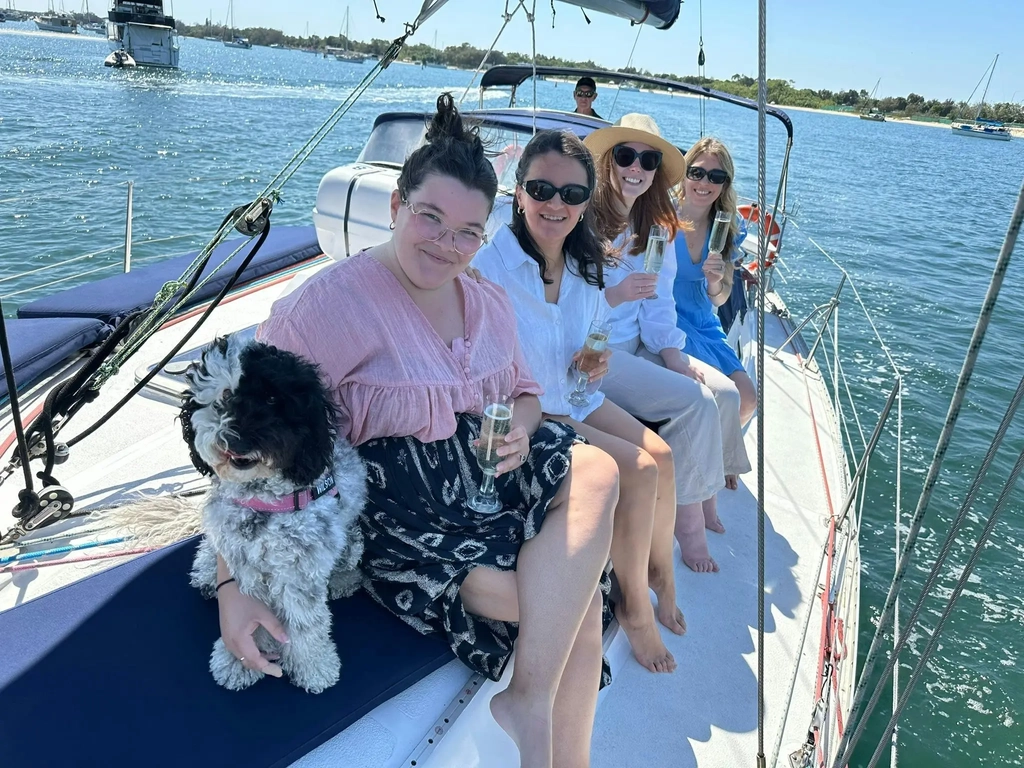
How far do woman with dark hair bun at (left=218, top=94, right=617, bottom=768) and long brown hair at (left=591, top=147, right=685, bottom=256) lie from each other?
1217 millimetres

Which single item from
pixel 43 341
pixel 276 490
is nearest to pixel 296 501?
pixel 276 490

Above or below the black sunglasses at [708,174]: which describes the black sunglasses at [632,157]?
above

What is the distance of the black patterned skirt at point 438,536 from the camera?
63.0 inches

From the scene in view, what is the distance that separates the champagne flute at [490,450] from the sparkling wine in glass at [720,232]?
1693 millimetres

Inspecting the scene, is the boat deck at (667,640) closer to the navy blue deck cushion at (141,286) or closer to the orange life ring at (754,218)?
the navy blue deck cushion at (141,286)

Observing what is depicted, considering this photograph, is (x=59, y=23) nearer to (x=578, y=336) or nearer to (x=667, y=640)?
(x=578, y=336)

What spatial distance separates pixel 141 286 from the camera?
142 inches

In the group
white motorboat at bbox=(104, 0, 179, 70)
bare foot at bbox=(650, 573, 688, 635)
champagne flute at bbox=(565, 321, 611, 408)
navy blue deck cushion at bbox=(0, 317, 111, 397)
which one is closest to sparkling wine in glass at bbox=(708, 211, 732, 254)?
champagne flute at bbox=(565, 321, 611, 408)

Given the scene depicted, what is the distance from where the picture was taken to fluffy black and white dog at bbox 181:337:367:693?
3.92 ft

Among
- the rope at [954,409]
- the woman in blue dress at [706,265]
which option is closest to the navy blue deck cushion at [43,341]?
the woman in blue dress at [706,265]

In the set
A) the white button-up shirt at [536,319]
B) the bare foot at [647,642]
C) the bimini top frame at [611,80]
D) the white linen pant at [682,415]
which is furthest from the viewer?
the bimini top frame at [611,80]

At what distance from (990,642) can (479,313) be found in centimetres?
404

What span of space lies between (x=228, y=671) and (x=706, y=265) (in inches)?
101

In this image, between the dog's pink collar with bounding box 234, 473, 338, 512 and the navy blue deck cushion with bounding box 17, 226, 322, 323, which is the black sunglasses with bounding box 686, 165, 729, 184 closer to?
the dog's pink collar with bounding box 234, 473, 338, 512
